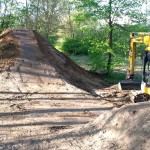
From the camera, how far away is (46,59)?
19188 millimetres

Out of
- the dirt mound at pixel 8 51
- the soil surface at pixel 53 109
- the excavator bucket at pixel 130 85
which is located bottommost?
the excavator bucket at pixel 130 85

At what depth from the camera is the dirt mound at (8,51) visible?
682 inches

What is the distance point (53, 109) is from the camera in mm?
10984

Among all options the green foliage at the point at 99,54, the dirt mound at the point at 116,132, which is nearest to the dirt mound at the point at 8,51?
the green foliage at the point at 99,54

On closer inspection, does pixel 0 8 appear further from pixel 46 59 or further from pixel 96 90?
pixel 96 90

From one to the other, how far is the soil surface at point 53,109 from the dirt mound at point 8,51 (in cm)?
6

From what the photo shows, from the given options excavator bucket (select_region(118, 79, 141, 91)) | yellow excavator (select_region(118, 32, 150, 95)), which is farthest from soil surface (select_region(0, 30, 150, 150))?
yellow excavator (select_region(118, 32, 150, 95))

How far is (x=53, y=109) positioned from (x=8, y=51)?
31.0 ft

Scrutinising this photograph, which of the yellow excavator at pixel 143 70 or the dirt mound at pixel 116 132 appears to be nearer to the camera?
the dirt mound at pixel 116 132

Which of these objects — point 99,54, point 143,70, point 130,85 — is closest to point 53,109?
point 143,70

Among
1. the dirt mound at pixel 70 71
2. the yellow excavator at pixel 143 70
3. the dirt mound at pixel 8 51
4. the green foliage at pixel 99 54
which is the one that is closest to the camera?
the yellow excavator at pixel 143 70

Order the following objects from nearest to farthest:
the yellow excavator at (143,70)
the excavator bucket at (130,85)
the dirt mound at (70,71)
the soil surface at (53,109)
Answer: the soil surface at (53,109)
the yellow excavator at (143,70)
the excavator bucket at (130,85)
the dirt mound at (70,71)

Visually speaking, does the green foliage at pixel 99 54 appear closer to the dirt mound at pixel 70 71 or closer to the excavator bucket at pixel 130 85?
the dirt mound at pixel 70 71

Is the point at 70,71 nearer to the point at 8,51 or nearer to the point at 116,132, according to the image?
the point at 8,51
